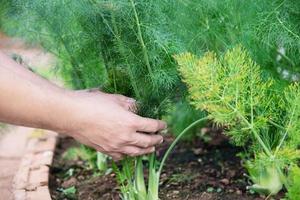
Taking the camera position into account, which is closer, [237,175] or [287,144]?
[287,144]

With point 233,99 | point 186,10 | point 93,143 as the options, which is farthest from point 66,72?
point 233,99

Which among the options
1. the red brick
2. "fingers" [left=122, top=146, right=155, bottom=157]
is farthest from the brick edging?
"fingers" [left=122, top=146, right=155, bottom=157]

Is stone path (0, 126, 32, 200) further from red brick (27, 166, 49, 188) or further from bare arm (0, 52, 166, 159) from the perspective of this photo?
bare arm (0, 52, 166, 159)

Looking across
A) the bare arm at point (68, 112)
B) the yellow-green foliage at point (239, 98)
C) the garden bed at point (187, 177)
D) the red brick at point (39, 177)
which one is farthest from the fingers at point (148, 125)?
→ the red brick at point (39, 177)

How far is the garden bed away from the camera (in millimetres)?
1692

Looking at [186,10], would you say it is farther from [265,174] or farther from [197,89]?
[265,174]

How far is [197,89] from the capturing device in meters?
1.28

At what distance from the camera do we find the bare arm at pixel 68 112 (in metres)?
1.19

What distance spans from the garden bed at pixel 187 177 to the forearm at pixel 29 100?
570mm

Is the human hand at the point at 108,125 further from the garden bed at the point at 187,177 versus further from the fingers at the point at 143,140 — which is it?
the garden bed at the point at 187,177

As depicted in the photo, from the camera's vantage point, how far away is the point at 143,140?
1.32 meters

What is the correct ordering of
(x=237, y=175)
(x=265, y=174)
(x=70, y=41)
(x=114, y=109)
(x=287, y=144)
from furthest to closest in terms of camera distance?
(x=237, y=175), (x=70, y=41), (x=265, y=174), (x=287, y=144), (x=114, y=109)

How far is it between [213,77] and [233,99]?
7 centimetres

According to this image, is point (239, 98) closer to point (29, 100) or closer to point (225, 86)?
point (225, 86)
